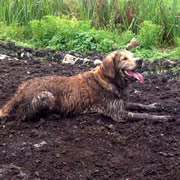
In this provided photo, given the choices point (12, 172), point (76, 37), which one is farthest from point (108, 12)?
point (12, 172)

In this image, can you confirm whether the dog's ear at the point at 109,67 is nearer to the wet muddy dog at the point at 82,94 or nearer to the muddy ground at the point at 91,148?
the wet muddy dog at the point at 82,94

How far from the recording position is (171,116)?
687cm

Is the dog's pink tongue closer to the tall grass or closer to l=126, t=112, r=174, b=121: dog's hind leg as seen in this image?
l=126, t=112, r=174, b=121: dog's hind leg

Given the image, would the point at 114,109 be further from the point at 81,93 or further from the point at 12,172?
the point at 12,172

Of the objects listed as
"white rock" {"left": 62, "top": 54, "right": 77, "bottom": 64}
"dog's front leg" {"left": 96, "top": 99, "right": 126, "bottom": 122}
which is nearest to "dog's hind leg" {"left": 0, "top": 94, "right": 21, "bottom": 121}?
"dog's front leg" {"left": 96, "top": 99, "right": 126, "bottom": 122}

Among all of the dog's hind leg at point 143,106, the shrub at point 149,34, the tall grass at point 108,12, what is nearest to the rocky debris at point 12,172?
the dog's hind leg at point 143,106

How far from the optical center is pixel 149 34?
1112 cm

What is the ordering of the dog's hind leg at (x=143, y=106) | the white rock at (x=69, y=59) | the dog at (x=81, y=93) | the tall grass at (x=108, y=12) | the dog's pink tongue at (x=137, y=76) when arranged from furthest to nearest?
the tall grass at (x=108, y=12)
the white rock at (x=69, y=59)
the dog's hind leg at (x=143, y=106)
the dog's pink tongue at (x=137, y=76)
the dog at (x=81, y=93)

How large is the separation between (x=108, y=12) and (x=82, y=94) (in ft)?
21.3

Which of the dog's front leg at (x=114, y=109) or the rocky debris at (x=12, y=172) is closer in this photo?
the rocky debris at (x=12, y=172)

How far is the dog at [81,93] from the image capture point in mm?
6734

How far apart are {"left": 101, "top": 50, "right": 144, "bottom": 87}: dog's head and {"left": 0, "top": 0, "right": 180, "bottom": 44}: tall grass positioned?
17.4ft

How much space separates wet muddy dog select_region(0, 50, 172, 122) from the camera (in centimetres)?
673

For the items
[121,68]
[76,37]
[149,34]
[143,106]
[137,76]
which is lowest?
[143,106]
